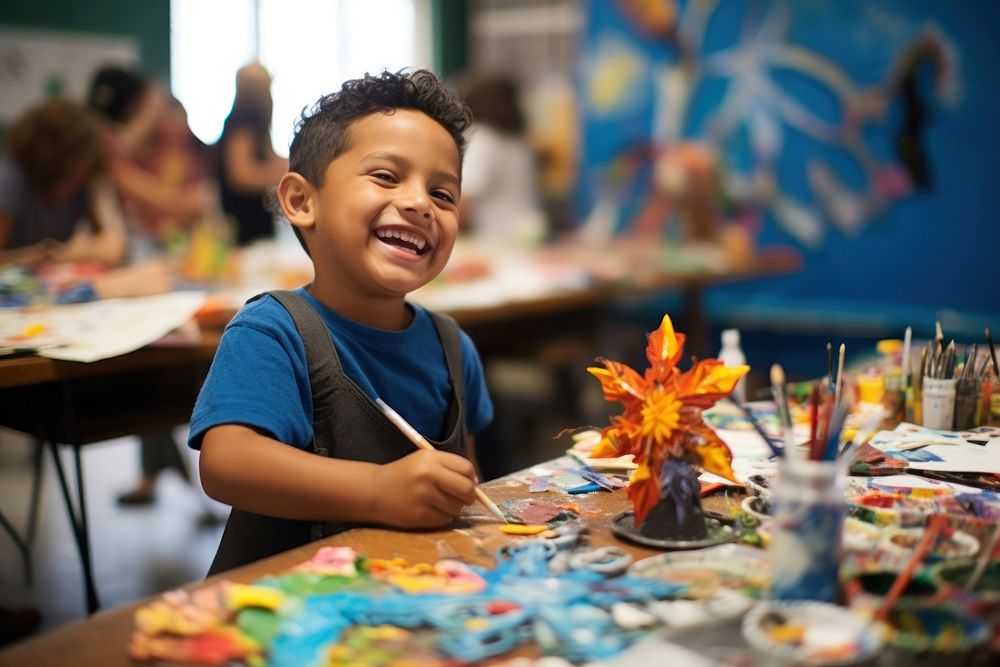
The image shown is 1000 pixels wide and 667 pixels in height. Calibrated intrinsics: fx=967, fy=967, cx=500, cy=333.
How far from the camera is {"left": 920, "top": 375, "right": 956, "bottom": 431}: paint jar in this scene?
162cm

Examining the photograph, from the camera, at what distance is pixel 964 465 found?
1.39 meters

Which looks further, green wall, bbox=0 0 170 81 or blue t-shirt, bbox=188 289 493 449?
green wall, bbox=0 0 170 81

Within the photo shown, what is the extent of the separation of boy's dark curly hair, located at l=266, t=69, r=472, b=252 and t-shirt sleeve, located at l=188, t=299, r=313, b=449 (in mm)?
254

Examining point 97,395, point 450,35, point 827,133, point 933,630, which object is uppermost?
point 450,35

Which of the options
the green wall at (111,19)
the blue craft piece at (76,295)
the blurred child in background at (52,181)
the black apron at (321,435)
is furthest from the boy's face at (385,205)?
the green wall at (111,19)

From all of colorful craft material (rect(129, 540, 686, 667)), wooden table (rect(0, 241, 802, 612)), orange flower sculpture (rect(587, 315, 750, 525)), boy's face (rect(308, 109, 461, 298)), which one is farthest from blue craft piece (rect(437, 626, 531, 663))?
wooden table (rect(0, 241, 802, 612))

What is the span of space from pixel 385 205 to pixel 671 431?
1.73 feet

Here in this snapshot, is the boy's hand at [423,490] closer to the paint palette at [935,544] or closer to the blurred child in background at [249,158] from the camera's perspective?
the paint palette at [935,544]

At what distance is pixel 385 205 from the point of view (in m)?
1.34

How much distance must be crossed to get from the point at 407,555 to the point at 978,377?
1116 millimetres

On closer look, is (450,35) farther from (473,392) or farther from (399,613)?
(399,613)

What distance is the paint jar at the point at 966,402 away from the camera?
1.63 m

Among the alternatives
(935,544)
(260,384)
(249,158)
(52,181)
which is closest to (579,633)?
(935,544)

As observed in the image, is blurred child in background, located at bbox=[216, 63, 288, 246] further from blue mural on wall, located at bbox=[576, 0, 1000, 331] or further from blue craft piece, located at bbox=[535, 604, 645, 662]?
blue craft piece, located at bbox=[535, 604, 645, 662]
